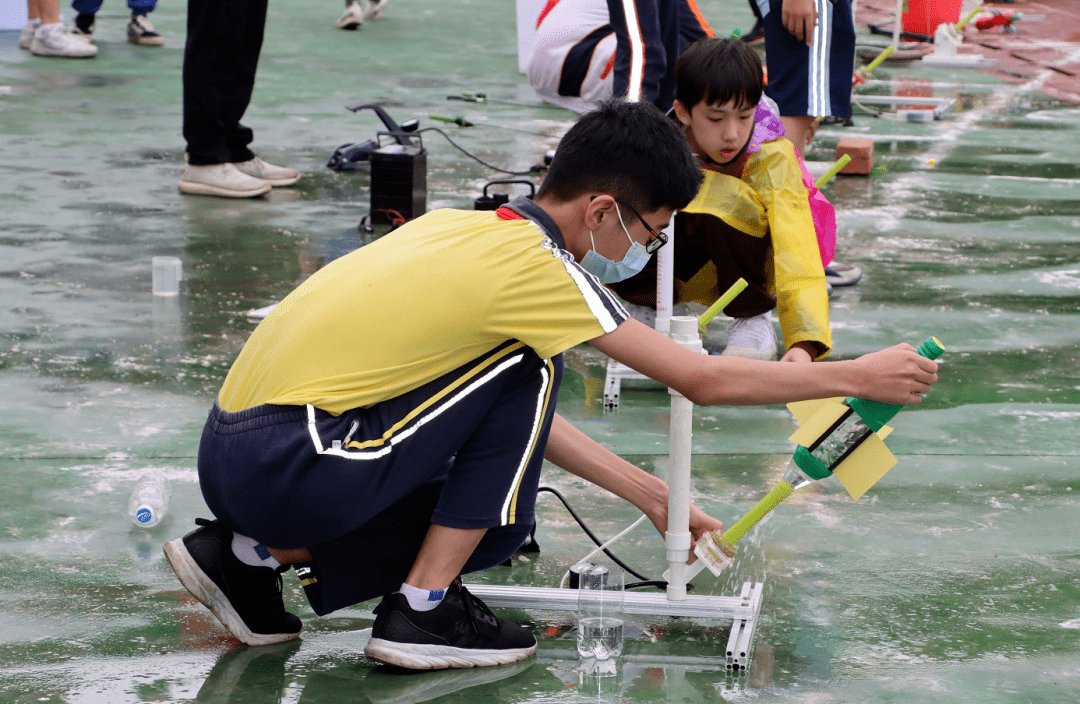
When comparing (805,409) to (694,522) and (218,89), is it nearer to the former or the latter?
(694,522)

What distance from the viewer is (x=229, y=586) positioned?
2102mm

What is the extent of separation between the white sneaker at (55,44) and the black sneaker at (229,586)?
7357mm

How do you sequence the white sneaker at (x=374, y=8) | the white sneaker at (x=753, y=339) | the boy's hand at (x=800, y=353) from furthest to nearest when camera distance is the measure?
the white sneaker at (x=374, y=8), the white sneaker at (x=753, y=339), the boy's hand at (x=800, y=353)

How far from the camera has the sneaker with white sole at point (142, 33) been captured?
925cm

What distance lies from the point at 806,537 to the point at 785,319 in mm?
735

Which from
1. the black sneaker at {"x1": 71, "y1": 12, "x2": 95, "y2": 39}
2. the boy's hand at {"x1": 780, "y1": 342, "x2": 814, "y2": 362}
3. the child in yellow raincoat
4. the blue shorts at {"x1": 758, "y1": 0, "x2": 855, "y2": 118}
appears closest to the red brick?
the blue shorts at {"x1": 758, "y1": 0, "x2": 855, "y2": 118}

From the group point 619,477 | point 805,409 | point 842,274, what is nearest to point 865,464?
point 805,409

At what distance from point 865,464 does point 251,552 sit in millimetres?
1041

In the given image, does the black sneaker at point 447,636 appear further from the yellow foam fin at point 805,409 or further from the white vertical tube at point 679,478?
the yellow foam fin at point 805,409

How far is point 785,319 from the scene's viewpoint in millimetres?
3156

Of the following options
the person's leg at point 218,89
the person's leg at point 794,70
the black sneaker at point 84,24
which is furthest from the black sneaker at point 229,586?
the black sneaker at point 84,24

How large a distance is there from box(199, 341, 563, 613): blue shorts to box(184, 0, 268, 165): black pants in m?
3.55

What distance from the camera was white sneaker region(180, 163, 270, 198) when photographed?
18.0ft

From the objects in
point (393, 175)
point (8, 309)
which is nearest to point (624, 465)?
point (8, 309)
